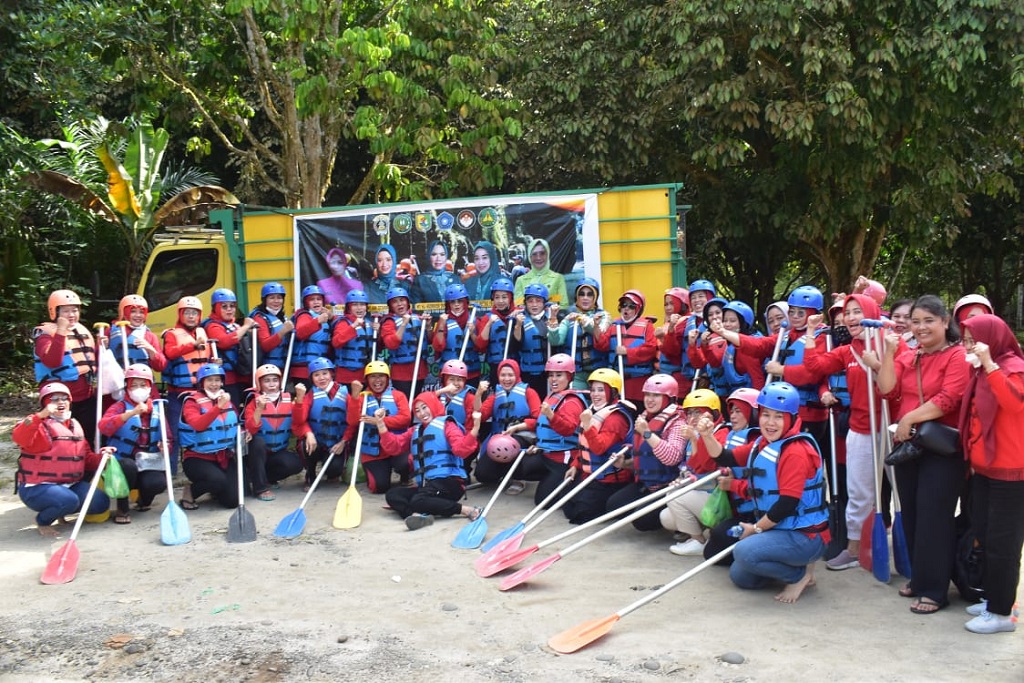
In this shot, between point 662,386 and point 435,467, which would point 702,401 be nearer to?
point 662,386

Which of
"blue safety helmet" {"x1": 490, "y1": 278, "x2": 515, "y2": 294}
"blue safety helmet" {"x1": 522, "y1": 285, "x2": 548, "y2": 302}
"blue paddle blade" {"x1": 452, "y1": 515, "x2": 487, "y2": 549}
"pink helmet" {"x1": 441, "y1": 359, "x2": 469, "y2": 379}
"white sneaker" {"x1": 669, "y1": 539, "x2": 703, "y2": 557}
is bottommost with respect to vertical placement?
"white sneaker" {"x1": 669, "y1": 539, "x2": 703, "y2": 557}

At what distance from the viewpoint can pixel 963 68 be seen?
1201cm

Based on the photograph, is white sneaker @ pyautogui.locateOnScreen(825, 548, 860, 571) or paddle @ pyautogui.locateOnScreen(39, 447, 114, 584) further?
paddle @ pyautogui.locateOnScreen(39, 447, 114, 584)

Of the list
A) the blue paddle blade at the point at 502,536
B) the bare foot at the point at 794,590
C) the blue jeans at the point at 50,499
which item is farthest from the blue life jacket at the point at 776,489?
the blue jeans at the point at 50,499

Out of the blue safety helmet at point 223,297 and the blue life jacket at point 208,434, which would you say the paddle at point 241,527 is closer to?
the blue life jacket at point 208,434

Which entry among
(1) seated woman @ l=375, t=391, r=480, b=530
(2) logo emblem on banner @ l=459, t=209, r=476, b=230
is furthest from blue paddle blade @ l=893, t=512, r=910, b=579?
(2) logo emblem on banner @ l=459, t=209, r=476, b=230

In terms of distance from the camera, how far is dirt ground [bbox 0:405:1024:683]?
17.2 feet

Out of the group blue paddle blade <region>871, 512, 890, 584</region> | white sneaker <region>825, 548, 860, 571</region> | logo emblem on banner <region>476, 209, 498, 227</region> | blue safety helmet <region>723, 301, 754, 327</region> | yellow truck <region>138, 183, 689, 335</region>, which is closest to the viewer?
blue paddle blade <region>871, 512, 890, 584</region>

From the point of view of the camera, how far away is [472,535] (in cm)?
757

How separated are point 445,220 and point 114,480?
4.43m

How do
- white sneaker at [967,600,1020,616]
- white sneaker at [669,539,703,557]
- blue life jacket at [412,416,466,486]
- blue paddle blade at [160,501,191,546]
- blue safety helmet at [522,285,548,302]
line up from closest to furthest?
1. white sneaker at [967,600,1020,616]
2. white sneaker at [669,539,703,557]
3. blue paddle blade at [160,501,191,546]
4. blue life jacket at [412,416,466,486]
5. blue safety helmet at [522,285,548,302]

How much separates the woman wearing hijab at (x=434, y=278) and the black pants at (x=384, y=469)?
230 centimetres

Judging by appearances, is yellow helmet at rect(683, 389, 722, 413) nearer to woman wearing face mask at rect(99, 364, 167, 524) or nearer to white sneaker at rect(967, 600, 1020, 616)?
white sneaker at rect(967, 600, 1020, 616)

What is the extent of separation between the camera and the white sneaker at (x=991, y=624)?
5488 millimetres
